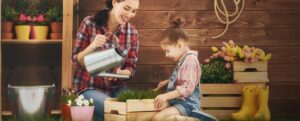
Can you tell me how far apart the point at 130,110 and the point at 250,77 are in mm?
1220

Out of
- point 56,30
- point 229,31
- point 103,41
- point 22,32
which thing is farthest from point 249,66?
point 22,32

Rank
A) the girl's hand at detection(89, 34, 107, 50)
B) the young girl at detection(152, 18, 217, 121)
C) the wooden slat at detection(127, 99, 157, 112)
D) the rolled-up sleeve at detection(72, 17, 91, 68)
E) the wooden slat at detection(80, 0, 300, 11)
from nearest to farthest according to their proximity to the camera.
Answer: the wooden slat at detection(127, 99, 157, 112) → the young girl at detection(152, 18, 217, 121) → the girl's hand at detection(89, 34, 107, 50) → the rolled-up sleeve at detection(72, 17, 91, 68) → the wooden slat at detection(80, 0, 300, 11)

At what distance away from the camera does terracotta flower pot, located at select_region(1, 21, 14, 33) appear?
19.6 feet

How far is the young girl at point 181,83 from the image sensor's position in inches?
215

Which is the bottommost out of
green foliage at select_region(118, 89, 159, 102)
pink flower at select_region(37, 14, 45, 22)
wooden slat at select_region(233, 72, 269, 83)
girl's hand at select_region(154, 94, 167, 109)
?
girl's hand at select_region(154, 94, 167, 109)

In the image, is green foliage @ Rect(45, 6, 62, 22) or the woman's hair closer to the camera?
the woman's hair

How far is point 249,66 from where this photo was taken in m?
6.00

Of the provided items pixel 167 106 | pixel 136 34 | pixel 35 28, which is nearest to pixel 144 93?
pixel 167 106

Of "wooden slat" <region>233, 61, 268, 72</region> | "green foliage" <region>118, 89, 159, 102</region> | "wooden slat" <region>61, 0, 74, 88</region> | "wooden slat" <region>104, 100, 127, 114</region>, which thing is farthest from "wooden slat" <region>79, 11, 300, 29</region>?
"wooden slat" <region>104, 100, 127, 114</region>

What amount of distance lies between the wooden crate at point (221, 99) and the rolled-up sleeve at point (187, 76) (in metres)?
0.44

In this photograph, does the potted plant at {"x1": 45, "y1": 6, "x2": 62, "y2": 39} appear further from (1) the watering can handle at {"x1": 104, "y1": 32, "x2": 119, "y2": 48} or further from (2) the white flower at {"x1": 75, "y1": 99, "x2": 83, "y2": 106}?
(2) the white flower at {"x1": 75, "y1": 99, "x2": 83, "y2": 106}

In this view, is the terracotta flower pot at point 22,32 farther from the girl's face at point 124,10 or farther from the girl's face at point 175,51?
the girl's face at point 175,51

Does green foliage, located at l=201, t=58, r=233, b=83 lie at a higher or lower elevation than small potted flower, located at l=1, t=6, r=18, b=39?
lower

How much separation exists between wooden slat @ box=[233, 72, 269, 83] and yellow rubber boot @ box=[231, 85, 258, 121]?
72 mm
